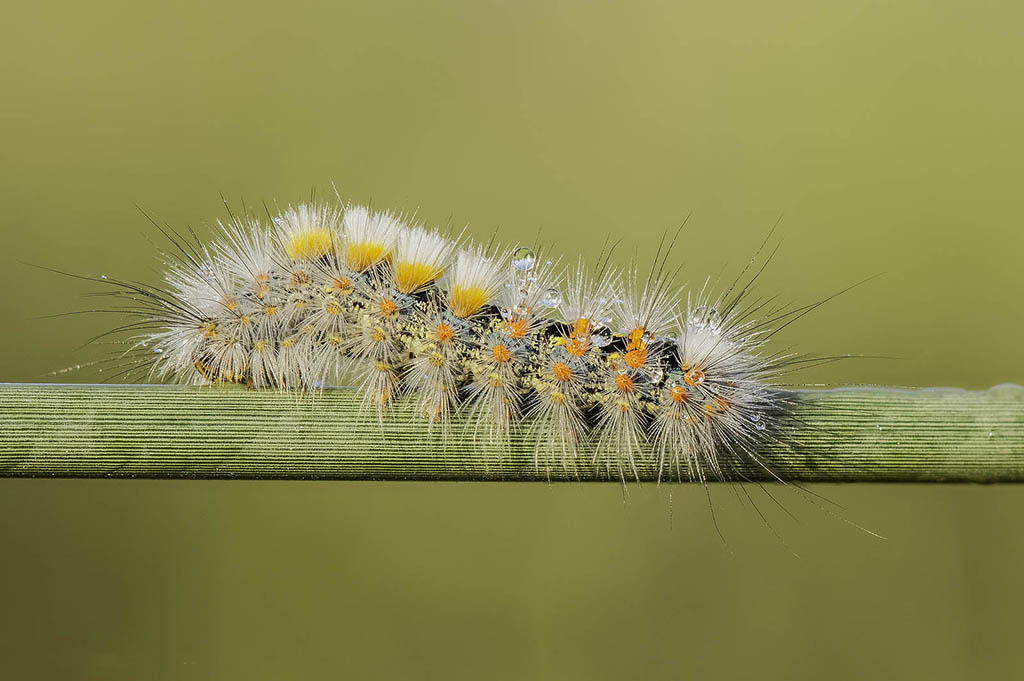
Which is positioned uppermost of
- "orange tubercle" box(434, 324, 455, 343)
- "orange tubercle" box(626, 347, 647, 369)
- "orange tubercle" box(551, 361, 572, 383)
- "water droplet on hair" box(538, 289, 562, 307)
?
"water droplet on hair" box(538, 289, 562, 307)

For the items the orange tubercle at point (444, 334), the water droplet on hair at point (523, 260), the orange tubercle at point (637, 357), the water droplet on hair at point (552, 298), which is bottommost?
the orange tubercle at point (637, 357)

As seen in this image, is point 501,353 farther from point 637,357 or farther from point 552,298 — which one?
point 637,357

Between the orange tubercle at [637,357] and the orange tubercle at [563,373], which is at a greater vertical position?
the orange tubercle at [637,357]

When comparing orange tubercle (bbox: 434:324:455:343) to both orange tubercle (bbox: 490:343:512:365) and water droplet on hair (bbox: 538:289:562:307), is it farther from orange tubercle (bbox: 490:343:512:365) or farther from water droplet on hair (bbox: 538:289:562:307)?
water droplet on hair (bbox: 538:289:562:307)

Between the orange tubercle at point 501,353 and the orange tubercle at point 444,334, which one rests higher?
the orange tubercle at point 444,334

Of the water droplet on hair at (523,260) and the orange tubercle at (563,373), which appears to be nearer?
the orange tubercle at (563,373)

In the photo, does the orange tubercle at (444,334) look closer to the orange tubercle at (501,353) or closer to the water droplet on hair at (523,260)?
the orange tubercle at (501,353)

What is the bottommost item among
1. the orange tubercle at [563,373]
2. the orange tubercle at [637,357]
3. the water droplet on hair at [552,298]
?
the orange tubercle at [563,373]
